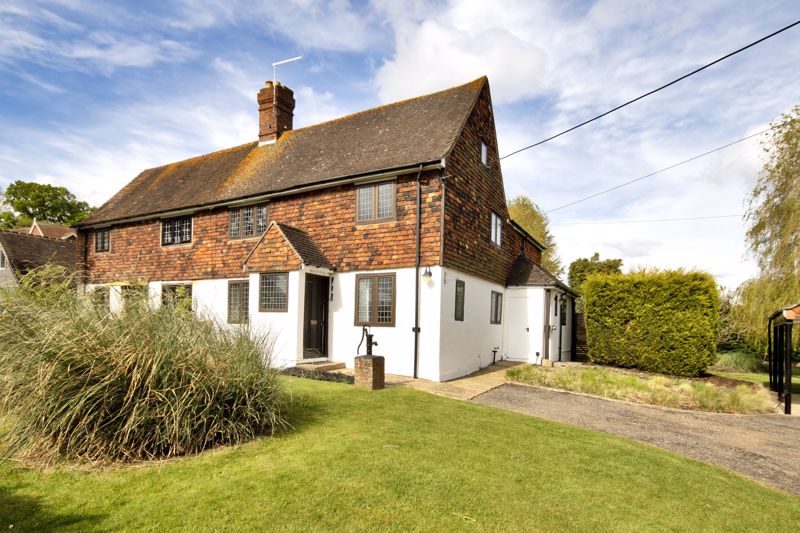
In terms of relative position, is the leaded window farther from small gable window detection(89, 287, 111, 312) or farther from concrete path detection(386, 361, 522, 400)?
small gable window detection(89, 287, 111, 312)

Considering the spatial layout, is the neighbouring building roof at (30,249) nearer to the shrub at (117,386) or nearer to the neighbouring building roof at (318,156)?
the neighbouring building roof at (318,156)

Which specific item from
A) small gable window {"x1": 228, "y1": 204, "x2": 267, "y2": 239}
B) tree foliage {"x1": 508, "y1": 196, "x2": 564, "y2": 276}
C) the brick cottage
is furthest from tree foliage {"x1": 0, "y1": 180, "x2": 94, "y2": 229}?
tree foliage {"x1": 508, "y1": 196, "x2": 564, "y2": 276}

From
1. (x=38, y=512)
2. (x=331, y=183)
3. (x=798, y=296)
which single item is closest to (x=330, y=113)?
(x=331, y=183)

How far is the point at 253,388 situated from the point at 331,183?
27.2 ft

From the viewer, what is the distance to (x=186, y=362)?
18.2 feet

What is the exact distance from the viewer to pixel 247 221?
15.3m

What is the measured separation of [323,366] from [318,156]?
755cm

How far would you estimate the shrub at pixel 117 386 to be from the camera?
4.90 m

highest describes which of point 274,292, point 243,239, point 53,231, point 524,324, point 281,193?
point 53,231

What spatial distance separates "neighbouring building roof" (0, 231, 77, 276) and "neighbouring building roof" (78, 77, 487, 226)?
37.9 feet

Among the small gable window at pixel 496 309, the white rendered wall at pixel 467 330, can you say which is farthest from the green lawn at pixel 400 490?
the small gable window at pixel 496 309

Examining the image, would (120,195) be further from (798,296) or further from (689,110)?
(798,296)

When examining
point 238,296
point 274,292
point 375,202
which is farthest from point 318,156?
point 238,296

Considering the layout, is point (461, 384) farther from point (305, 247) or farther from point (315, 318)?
point (305, 247)
